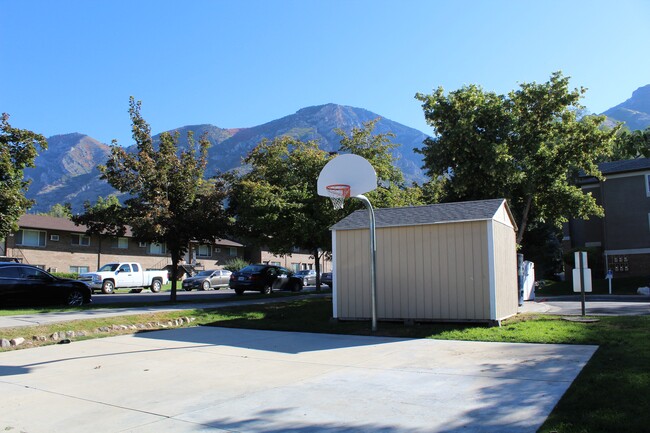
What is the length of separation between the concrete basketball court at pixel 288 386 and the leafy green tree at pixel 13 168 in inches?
393

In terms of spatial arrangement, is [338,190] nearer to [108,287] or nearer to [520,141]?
[520,141]

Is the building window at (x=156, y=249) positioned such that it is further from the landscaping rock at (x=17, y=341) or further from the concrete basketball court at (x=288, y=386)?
the concrete basketball court at (x=288, y=386)

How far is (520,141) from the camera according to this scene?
2514 centimetres

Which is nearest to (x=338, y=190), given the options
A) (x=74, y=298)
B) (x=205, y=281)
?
(x=74, y=298)

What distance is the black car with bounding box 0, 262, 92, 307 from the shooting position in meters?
16.6

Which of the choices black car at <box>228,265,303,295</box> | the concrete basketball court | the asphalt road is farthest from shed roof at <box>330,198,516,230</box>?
black car at <box>228,265,303,295</box>

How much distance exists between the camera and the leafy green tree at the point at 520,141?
80.6ft

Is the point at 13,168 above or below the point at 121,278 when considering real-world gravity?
above

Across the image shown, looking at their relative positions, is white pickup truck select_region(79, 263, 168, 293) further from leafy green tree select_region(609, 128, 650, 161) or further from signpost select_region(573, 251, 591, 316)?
leafy green tree select_region(609, 128, 650, 161)

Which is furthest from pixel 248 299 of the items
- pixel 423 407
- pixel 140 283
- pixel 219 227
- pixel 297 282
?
pixel 423 407

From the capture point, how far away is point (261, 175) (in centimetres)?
2412

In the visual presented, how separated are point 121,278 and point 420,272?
23.5 metres

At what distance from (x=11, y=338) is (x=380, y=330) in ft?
28.2

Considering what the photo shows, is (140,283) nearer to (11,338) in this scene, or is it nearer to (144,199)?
(144,199)
